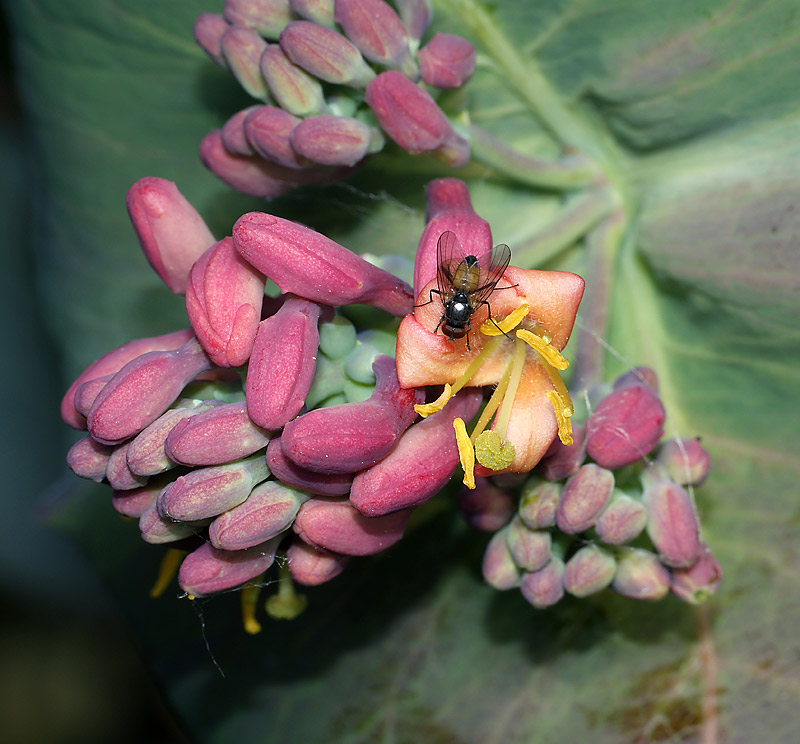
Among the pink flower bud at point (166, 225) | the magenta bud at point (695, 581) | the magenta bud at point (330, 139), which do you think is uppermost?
the magenta bud at point (330, 139)

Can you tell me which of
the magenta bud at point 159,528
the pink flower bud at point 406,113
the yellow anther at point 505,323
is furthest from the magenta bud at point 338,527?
the pink flower bud at point 406,113

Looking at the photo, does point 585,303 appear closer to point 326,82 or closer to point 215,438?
point 326,82

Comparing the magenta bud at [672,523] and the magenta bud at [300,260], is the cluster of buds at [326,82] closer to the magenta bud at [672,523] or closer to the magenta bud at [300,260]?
the magenta bud at [300,260]

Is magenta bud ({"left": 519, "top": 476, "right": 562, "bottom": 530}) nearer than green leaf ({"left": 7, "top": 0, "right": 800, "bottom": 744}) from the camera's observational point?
Yes

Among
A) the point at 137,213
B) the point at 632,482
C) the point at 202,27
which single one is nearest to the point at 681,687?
the point at 632,482

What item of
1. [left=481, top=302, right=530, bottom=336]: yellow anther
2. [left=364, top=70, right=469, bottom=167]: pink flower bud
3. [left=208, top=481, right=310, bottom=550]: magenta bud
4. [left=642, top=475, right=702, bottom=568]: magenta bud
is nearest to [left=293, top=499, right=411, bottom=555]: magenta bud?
[left=208, top=481, right=310, bottom=550]: magenta bud

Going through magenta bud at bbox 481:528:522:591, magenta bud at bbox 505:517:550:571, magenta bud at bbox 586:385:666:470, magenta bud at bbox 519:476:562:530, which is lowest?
magenta bud at bbox 481:528:522:591

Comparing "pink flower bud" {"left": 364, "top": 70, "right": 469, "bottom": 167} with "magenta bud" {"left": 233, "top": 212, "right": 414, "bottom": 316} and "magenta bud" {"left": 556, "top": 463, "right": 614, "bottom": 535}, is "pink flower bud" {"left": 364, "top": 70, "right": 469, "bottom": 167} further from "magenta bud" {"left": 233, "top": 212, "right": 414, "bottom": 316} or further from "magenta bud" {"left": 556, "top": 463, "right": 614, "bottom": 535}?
→ "magenta bud" {"left": 556, "top": 463, "right": 614, "bottom": 535}

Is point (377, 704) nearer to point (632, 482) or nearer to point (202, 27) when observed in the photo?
A: point (632, 482)

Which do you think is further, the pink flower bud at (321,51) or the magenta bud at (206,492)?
the pink flower bud at (321,51)
